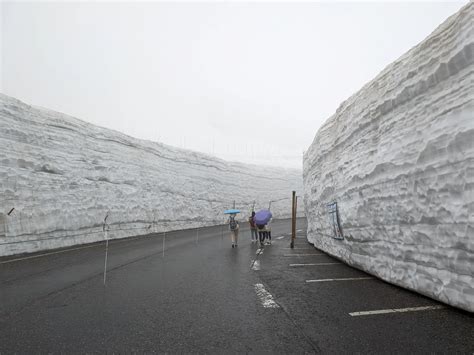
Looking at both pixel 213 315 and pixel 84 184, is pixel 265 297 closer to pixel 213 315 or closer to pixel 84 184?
pixel 213 315

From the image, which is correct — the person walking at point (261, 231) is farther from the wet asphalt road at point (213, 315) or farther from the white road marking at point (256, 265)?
the wet asphalt road at point (213, 315)

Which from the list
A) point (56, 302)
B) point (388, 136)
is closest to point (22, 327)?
point (56, 302)

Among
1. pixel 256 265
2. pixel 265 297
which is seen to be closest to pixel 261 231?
pixel 256 265

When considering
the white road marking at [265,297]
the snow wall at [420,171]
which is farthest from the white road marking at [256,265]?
the snow wall at [420,171]

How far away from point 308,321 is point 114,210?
15.2 m

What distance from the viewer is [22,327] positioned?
3863 mm

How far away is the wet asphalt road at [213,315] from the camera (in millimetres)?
3305

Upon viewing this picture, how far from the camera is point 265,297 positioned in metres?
5.12

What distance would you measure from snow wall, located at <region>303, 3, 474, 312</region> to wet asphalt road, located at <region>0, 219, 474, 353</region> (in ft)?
1.65

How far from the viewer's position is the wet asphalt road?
3.30 meters

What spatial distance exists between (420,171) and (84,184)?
1511 centimetres

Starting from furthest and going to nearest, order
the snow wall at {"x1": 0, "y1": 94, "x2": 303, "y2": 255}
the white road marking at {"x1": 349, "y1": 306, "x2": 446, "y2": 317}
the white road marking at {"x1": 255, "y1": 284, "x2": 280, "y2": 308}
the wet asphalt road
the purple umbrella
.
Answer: the purple umbrella, the snow wall at {"x1": 0, "y1": 94, "x2": 303, "y2": 255}, the white road marking at {"x1": 255, "y1": 284, "x2": 280, "y2": 308}, the white road marking at {"x1": 349, "y1": 306, "x2": 446, "y2": 317}, the wet asphalt road

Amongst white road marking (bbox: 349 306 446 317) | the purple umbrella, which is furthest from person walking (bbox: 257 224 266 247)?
white road marking (bbox: 349 306 446 317)

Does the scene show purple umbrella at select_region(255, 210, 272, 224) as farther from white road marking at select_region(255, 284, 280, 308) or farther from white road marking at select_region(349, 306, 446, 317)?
white road marking at select_region(349, 306, 446, 317)
